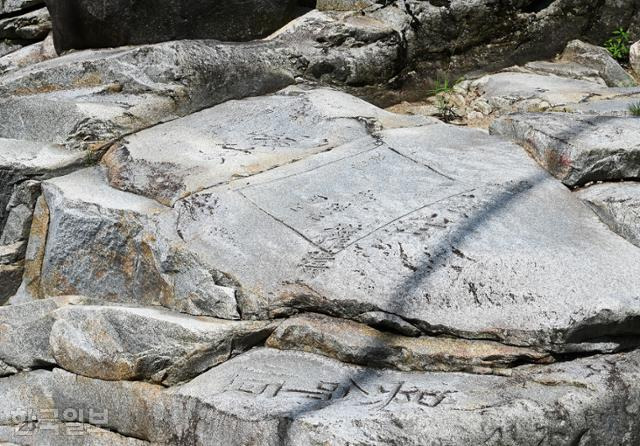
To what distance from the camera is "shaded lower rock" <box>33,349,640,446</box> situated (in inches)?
107

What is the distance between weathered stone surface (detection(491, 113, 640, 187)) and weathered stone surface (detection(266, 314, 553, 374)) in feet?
3.43

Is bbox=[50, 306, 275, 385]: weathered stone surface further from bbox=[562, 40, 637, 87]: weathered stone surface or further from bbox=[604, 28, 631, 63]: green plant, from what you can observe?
bbox=[604, 28, 631, 63]: green plant

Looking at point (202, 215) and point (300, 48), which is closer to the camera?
point (202, 215)

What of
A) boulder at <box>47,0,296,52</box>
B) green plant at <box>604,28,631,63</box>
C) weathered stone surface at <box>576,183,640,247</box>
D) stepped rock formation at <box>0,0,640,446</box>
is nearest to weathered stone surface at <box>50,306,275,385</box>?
Answer: stepped rock formation at <box>0,0,640,446</box>

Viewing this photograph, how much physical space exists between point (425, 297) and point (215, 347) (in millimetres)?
746

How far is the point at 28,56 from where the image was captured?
5512mm

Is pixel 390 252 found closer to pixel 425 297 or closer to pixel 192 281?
pixel 425 297

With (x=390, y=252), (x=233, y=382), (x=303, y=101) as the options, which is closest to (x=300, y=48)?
(x=303, y=101)

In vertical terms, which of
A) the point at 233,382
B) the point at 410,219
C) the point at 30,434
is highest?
the point at 410,219

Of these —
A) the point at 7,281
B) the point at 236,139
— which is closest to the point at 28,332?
the point at 7,281

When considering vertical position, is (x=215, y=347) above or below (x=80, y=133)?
below

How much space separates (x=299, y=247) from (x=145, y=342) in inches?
25.4

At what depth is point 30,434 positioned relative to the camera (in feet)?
11.4

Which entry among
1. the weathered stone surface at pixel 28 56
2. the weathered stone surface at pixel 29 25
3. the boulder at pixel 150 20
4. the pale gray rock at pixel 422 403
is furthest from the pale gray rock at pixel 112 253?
the weathered stone surface at pixel 29 25
